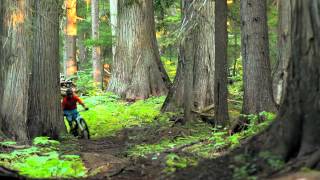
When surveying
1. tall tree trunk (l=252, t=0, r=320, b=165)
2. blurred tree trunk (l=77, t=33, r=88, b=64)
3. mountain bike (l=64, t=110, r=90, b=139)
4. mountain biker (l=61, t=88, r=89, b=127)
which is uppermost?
blurred tree trunk (l=77, t=33, r=88, b=64)

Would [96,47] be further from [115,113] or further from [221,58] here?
[221,58]

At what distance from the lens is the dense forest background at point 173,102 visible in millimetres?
6004

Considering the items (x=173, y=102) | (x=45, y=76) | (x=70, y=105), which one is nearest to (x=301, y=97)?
(x=45, y=76)

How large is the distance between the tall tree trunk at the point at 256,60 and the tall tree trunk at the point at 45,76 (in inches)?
208

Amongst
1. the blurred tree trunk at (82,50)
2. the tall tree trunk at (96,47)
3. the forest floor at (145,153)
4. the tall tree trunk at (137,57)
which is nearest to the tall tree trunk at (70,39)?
the tall tree trunk at (96,47)

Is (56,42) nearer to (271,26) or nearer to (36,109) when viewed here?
(36,109)

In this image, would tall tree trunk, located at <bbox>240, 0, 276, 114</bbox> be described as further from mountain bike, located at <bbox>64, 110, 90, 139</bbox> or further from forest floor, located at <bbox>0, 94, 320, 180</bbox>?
mountain bike, located at <bbox>64, 110, 90, 139</bbox>

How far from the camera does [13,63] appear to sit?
39.3 ft

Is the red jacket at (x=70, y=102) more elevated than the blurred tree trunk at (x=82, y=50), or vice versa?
the blurred tree trunk at (x=82, y=50)

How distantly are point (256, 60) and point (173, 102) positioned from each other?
601cm

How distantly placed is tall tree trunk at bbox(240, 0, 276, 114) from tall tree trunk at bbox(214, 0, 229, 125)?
0.68m

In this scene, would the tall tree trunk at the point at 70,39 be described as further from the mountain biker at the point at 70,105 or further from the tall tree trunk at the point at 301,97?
the tall tree trunk at the point at 301,97

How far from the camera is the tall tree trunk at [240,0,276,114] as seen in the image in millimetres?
11586

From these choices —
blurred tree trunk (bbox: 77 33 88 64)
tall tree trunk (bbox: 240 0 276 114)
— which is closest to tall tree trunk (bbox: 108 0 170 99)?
tall tree trunk (bbox: 240 0 276 114)
